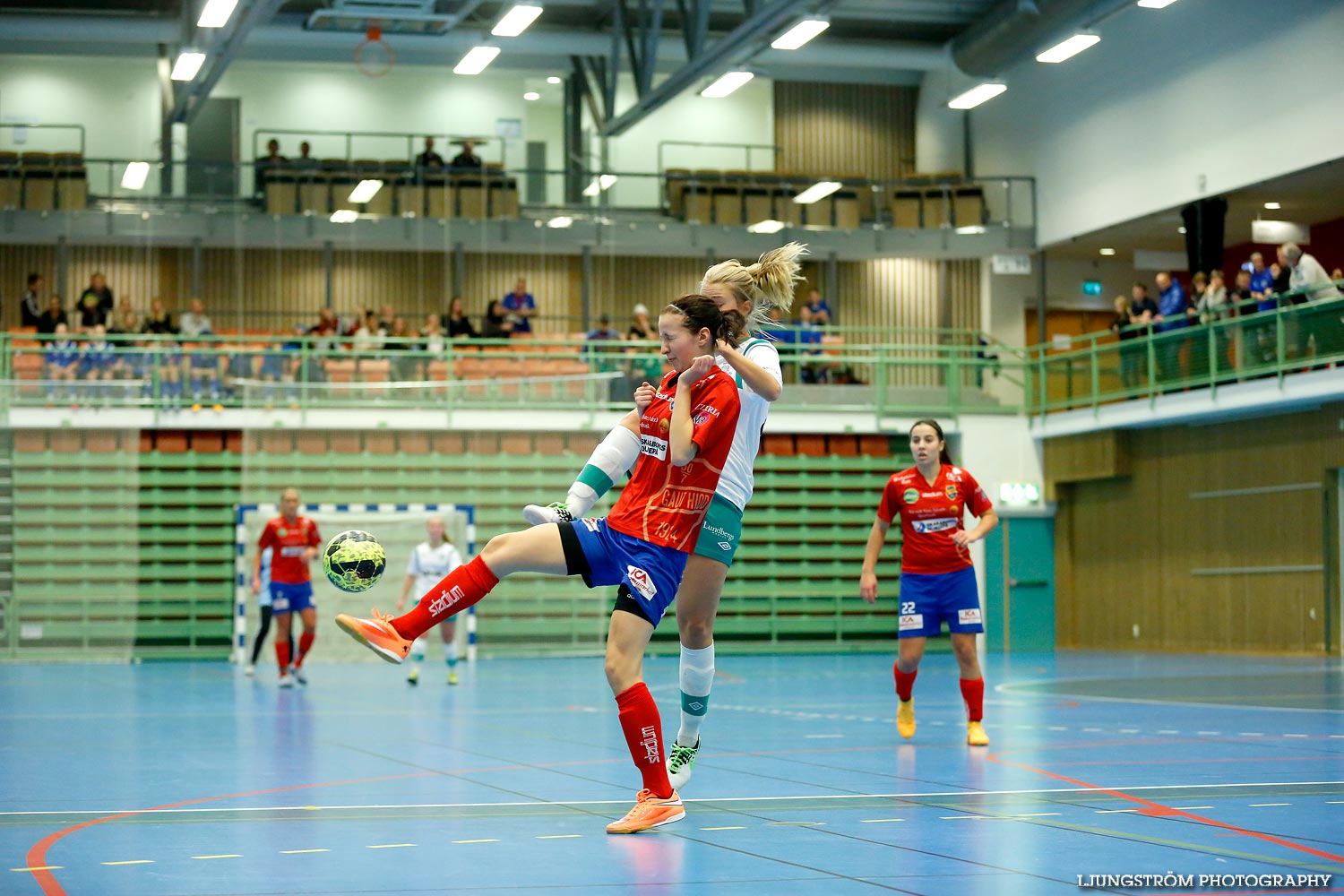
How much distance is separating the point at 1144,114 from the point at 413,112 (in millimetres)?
15830

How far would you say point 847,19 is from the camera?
31.6 meters

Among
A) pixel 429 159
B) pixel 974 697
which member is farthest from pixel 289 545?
pixel 429 159

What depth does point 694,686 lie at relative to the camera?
7.10 meters

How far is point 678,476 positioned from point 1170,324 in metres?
20.2

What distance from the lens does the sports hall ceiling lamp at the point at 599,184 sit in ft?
104

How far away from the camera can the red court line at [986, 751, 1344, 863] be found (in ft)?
17.6

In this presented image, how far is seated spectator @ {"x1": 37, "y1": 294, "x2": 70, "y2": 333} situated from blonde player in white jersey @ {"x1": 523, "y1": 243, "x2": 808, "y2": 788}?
21507 millimetres

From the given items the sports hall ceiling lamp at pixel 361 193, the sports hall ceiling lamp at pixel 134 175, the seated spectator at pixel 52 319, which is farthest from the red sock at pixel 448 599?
the sports hall ceiling lamp at pixel 134 175

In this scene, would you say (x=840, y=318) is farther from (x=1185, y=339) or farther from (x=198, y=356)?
(x=198, y=356)

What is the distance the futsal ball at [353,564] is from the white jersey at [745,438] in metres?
1.58

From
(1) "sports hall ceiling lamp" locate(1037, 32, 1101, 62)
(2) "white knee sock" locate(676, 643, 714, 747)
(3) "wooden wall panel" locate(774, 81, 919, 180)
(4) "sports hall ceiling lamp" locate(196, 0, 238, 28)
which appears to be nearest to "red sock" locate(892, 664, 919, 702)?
(2) "white knee sock" locate(676, 643, 714, 747)

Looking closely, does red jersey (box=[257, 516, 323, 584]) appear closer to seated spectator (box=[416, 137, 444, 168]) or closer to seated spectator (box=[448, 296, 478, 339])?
seated spectator (box=[448, 296, 478, 339])

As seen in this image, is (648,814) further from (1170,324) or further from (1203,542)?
(1203,542)

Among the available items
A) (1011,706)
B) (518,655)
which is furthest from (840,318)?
(1011,706)
